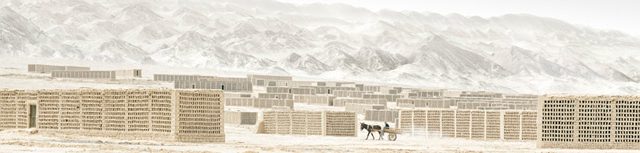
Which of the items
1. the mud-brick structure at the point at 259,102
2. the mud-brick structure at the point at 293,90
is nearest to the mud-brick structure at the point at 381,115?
the mud-brick structure at the point at 259,102

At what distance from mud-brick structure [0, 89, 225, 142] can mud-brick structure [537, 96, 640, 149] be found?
10.5 meters

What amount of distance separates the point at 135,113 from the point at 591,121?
1444 centimetres

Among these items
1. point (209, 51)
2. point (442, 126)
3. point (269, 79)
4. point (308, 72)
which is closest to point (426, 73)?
point (308, 72)

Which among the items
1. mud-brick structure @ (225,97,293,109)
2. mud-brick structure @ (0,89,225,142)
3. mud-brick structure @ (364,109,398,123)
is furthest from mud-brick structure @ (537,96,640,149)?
mud-brick structure @ (225,97,293,109)

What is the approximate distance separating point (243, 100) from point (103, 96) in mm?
34070

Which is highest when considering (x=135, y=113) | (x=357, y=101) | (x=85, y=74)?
(x=85, y=74)

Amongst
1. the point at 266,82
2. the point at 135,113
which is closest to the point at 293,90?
the point at 266,82

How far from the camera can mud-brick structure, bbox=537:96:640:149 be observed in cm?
3850

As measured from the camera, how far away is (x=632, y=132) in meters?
38.8

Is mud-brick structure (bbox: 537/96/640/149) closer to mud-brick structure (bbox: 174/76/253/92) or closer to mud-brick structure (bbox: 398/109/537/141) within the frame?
mud-brick structure (bbox: 398/109/537/141)

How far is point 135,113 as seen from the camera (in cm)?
3981

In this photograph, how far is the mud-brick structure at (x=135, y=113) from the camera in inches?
1535

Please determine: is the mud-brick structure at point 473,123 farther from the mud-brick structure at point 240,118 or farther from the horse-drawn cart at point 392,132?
the mud-brick structure at point 240,118

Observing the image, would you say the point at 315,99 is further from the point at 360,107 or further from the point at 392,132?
the point at 392,132
